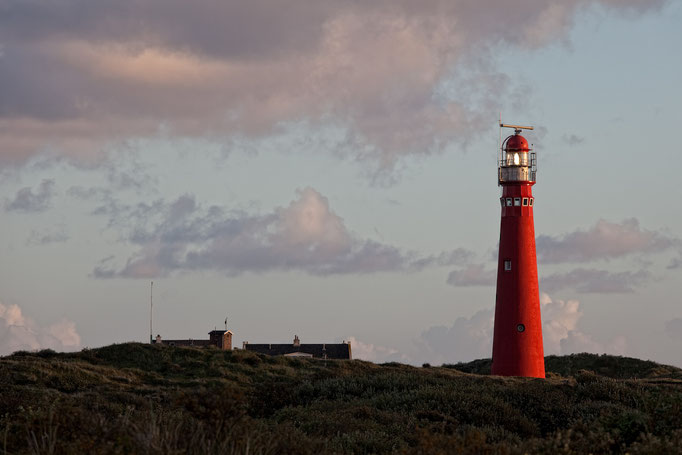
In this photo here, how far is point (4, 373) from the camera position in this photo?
120 ft

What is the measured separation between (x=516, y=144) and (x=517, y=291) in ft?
25.7

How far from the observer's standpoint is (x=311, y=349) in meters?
79.1

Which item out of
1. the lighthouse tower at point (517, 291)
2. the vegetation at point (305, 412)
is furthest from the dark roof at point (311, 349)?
the lighthouse tower at point (517, 291)

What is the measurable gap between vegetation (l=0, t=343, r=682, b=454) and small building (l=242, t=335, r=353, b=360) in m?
30.1

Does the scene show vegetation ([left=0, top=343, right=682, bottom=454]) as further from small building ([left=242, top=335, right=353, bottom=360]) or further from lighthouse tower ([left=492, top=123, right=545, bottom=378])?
small building ([left=242, top=335, right=353, bottom=360])

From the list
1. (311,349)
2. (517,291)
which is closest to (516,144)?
(517,291)

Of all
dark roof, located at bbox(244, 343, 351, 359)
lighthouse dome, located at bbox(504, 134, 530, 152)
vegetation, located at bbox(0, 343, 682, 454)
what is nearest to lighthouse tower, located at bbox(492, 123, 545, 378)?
lighthouse dome, located at bbox(504, 134, 530, 152)

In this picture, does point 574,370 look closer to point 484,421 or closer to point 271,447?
point 484,421

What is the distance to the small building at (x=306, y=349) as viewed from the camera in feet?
255

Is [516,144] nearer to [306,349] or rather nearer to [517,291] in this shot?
[517,291]

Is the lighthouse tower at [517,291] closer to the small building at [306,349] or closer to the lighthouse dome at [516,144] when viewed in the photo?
the lighthouse dome at [516,144]

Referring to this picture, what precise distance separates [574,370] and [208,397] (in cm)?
4405

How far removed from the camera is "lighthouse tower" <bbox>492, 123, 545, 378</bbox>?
40.0m

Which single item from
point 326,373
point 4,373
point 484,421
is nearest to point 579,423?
point 484,421
